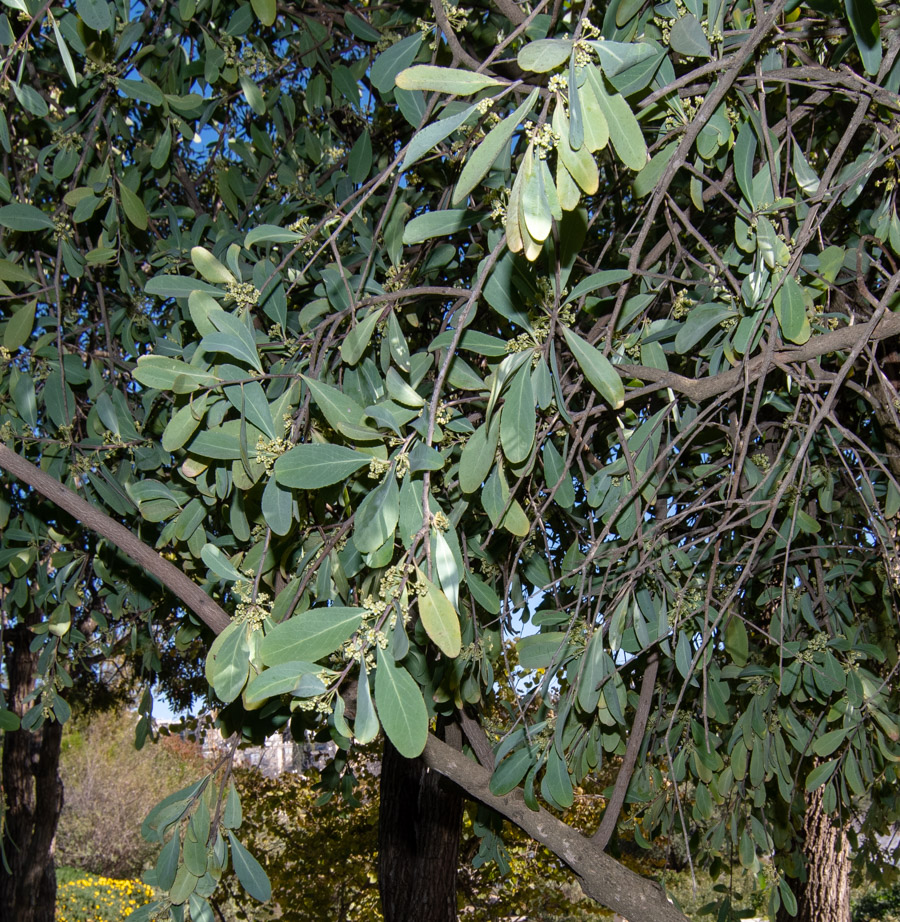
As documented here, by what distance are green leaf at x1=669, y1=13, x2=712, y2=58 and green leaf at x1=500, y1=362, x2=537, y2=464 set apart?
64 centimetres

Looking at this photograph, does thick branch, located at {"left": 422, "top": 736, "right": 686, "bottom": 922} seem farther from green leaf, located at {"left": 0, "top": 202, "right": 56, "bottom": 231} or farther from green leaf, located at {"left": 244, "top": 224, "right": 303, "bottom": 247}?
green leaf, located at {"left": 0, "top": 202, "right": 56, "bottom": 231}

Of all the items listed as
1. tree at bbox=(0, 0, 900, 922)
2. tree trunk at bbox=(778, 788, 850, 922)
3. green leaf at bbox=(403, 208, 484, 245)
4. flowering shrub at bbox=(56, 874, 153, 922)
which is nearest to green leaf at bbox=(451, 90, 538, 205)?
tree at bbox=(0, 0, 900, 922)

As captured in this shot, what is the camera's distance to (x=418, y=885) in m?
4.23

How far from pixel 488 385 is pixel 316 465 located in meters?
0.43

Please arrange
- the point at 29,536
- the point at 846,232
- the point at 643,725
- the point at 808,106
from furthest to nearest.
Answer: the point at 29,536 → the point at 846,232 → the point at 643,725 → the point at 808,106

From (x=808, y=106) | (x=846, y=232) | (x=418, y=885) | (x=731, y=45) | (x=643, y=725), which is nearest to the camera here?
(x=731, y=45)

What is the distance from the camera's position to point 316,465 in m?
1.10

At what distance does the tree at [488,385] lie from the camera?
3.63 ft

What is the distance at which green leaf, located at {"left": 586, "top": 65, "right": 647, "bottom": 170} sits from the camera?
91cm

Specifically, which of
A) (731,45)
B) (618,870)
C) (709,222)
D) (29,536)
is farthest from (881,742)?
(29,536)

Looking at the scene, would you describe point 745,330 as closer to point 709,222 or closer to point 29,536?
point 709,222

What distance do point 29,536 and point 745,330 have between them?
2.27 m

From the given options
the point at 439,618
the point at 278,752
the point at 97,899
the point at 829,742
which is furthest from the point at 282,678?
the point at 278,752

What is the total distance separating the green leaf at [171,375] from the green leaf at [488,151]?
2.01 feet
